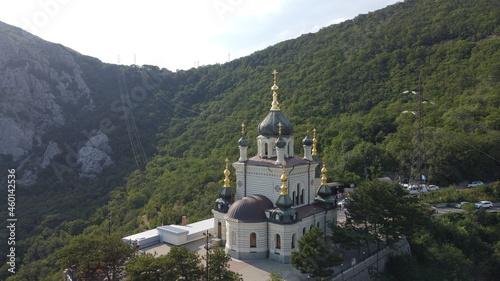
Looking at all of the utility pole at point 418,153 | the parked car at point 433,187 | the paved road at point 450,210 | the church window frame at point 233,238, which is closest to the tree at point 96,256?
the church window frame at point 233,238

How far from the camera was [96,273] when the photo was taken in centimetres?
1756

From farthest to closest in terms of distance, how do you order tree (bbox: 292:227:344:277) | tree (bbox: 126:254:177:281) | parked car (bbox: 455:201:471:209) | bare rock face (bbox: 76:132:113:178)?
bare rock face (bbox: 76:132:113:178), parked car (bbox: 455:201:471:209), tree (bbox: 292:227:344:277), tree (bbox: 126:254:177:281)

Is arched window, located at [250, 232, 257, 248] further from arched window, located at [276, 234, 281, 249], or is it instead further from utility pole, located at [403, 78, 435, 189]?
utility pole, located at [403, 78, 435, 189]

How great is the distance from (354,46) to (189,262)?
194 feet

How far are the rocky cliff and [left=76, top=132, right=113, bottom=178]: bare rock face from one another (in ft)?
0.51

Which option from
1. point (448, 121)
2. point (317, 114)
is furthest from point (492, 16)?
point (317, 114)

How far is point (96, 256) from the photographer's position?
682 inches

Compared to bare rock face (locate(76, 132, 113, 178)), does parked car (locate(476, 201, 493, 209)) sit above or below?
below

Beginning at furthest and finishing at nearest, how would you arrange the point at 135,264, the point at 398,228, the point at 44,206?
the point at 44,206
the point at 398,228
the point at 135,264

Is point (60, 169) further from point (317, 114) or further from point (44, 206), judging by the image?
point (317, 114)

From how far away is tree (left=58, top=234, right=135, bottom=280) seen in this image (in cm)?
1728

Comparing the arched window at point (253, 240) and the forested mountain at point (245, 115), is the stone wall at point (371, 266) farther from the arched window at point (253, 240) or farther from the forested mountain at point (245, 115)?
the forested mountain at point (245, 115)

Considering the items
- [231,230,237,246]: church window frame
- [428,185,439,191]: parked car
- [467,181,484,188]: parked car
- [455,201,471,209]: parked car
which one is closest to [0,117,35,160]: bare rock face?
[231,230,237,246]: church window frame

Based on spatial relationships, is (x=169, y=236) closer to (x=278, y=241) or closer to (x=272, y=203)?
(x=272, y=203)
